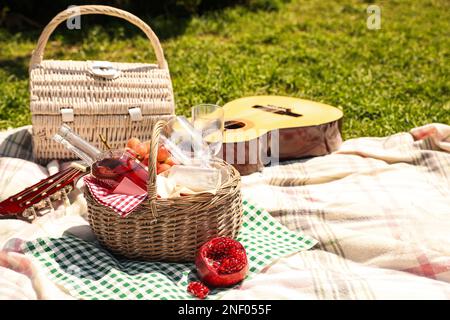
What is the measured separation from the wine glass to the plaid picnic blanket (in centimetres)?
35

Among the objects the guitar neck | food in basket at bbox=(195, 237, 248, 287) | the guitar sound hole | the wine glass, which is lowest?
food in basket at bbox=(195, 237, 248, 287)

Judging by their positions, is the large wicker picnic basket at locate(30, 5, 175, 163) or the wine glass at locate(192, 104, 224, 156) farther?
the large wicker picnic basket at locate(30, 5, 175, 163)

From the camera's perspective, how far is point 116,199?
2.23 m

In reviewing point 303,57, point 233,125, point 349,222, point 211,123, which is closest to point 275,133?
point 233,125

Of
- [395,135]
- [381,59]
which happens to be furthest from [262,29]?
[395,135]

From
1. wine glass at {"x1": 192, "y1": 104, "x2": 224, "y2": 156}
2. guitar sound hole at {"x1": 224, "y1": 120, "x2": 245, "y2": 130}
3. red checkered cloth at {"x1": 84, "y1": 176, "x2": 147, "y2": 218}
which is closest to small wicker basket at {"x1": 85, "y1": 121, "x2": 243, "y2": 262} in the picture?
red checkered cloth at {"x1": 84, "y1": 176, "x2": 147, "y2": 218}

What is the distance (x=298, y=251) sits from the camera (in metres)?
2.48

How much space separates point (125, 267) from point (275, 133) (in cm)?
123

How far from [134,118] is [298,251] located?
1.27 m

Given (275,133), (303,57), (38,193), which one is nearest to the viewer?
(38,193)

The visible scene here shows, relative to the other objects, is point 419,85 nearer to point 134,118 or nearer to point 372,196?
point 372,196

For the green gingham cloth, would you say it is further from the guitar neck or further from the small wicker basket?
the guitar neck

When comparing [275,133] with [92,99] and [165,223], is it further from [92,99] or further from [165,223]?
[165,223]

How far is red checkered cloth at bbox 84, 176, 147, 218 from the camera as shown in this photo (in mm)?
2182
